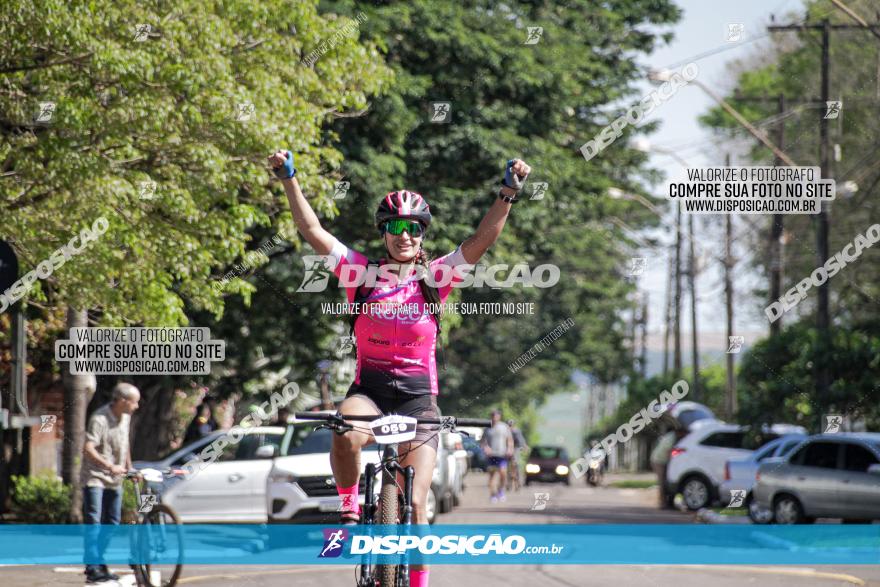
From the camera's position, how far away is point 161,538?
11188mm

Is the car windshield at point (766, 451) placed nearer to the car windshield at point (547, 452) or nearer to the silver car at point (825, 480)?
the silver car at point (825, 480)

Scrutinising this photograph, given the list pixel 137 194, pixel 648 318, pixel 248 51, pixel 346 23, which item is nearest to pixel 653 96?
pixel 346 23

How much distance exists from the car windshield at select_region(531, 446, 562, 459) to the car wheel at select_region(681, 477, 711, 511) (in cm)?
2144

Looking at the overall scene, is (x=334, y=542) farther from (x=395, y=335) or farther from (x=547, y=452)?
(x=547, y=452)

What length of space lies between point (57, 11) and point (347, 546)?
9.10 m

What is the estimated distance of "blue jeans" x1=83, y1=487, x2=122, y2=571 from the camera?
11977 mm

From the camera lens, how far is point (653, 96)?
28.6 m

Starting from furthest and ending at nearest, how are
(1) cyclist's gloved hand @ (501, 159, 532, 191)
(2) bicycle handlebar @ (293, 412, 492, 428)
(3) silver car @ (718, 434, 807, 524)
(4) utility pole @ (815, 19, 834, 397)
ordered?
(4) utility pole @ (815, 19, 834, 397) → (3) silver car @ (718, 434, 807, 524) → (1) cyclist's gloved hand @ (501, 159, 532, 191) → (2) bicycle handlebar @ (293, 412, 492, 428)

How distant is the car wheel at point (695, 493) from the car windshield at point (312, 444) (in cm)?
1288

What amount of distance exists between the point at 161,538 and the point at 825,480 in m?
13.6

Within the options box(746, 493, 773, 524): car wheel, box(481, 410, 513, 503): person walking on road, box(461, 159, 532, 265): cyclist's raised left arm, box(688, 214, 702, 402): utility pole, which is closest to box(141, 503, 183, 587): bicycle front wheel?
box(461, 159, 532, 265): cyclist's raised left arm

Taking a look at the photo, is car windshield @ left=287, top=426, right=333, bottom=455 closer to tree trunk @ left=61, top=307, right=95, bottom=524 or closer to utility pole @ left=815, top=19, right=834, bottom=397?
tree trunk @ left=61, top=307, right=95, bottom=524

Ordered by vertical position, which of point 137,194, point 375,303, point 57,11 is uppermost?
point 57,11

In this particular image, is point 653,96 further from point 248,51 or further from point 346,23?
point 248,51
